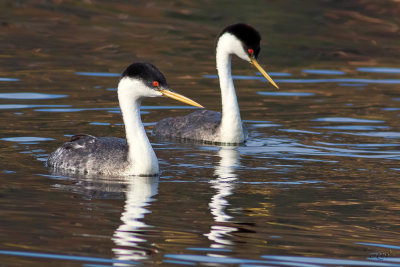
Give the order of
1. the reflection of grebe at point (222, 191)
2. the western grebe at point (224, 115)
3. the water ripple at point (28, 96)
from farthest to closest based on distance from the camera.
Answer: the water ripple at point (28, 96)
the western grebe at point (224, 115)
the reflection of grebe at point (222, 191)

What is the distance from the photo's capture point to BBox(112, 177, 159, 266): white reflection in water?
878cm

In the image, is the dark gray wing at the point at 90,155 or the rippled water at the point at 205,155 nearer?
the rippled water at the point at 205,155

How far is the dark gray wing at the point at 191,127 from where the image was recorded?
50.9ft

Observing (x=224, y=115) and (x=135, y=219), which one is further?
(x=224, y=115)

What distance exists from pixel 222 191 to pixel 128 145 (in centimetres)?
139

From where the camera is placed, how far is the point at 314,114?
690 inches

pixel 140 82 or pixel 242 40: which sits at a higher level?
pixel 242 40

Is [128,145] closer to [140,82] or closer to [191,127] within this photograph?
[140,82]

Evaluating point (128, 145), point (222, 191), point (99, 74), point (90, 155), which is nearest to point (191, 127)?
point (90, 155)

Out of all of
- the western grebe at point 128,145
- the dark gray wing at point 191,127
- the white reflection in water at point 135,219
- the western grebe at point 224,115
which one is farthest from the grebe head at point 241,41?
the white reflection in water at point 135,219

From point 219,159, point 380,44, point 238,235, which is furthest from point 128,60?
point 238,235

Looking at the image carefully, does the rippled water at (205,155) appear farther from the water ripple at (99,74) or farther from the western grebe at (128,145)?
the western grebe at (128,145)

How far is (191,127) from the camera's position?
1564 centimetres

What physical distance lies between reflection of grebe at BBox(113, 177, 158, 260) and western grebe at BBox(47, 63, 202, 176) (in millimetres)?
249
